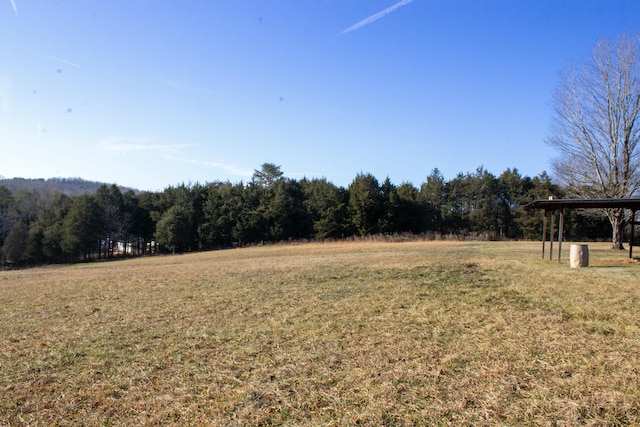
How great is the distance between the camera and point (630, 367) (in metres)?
3.72

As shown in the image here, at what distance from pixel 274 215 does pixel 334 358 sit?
3855 centimetres

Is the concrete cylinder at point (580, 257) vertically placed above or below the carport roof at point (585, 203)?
below

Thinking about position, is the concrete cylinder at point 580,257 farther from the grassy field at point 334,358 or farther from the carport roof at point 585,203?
the grassy field at point 334,358

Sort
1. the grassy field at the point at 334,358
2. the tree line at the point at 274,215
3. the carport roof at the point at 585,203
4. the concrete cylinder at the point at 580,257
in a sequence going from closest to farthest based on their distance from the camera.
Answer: the grassy field at the point at 334,358 < the concrete cylinder at the point at 580,257 < the carport roof at the point at 585,203 < the tree line at the point at 274,215

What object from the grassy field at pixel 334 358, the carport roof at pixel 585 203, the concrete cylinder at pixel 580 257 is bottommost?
the grassy field at pixel 334 358

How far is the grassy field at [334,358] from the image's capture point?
10.2ft

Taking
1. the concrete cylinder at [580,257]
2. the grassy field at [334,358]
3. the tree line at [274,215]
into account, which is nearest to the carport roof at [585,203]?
the concrete cylinder at [580,257]

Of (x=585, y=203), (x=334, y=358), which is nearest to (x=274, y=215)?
(x=585, y=203)

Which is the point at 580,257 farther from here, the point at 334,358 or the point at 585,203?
the point at 334,358

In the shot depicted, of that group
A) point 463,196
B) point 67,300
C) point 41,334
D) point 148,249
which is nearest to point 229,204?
point 148,249

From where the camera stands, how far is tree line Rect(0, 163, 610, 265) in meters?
40.9

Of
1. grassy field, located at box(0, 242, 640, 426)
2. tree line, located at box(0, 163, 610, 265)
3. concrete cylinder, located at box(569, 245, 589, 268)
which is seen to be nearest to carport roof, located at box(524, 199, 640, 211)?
concrete cylinder, located at box(569, 245, 589, 268)

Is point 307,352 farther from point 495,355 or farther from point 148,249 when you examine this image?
point 148,249

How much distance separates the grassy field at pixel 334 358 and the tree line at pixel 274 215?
33.0 metres
